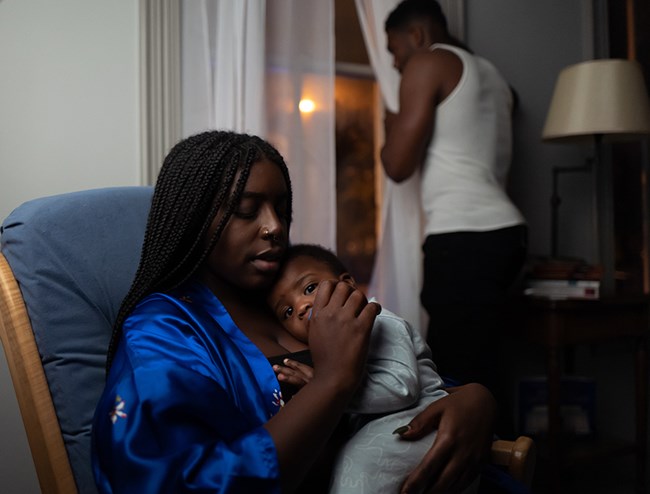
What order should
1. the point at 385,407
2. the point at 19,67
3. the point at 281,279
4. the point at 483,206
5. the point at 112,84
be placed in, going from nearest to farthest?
the point at 385,407 < the point at 281,279 < the point at 19,67 < the point at 112,84 < the point at 483,206

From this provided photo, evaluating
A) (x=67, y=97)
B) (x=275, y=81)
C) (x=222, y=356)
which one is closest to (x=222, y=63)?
(x=275, y=81)

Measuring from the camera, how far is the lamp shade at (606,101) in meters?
2.45

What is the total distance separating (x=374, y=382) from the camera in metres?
0.95

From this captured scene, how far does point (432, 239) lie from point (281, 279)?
1.12 m

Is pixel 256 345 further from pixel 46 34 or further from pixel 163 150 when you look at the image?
pixel 46 34

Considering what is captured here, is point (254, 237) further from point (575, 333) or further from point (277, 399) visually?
point (575, 333)

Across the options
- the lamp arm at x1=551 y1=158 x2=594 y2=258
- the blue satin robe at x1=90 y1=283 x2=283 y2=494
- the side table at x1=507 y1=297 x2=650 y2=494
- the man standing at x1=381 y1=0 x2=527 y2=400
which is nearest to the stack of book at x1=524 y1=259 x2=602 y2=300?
the side table at x1=507 y1=297 x2=650 y2=494

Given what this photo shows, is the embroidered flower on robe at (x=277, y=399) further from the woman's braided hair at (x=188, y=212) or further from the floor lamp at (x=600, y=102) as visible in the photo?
the floor lamp at (x=600, y=102)

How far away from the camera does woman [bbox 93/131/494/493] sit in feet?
2.44

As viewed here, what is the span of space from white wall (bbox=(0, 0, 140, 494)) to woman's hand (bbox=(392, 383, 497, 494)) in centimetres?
134

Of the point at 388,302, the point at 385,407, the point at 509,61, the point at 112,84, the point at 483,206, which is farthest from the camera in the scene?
the point at 509,61

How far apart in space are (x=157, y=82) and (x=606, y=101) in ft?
5.35

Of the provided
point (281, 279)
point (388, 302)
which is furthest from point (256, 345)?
point (388, 302)

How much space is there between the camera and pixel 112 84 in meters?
1.94
